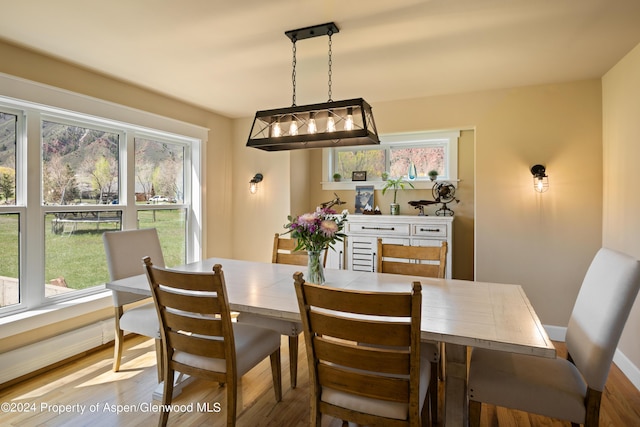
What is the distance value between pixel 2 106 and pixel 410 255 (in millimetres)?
3128

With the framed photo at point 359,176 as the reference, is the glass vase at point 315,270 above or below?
below

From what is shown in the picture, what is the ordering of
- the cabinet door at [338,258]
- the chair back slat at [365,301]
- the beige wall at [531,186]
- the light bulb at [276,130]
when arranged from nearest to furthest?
1. the chair back slat at [365,301]
2. the light bulb at [276,130]
3. the beige wall at [531,186]
4. the cabinet door at [338,258]

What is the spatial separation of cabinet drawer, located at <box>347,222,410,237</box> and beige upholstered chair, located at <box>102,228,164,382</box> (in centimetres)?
202

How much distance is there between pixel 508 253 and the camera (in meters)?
3.29

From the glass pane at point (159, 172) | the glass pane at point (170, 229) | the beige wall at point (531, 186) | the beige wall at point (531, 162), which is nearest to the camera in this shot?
the beige wall at point (531, 162)

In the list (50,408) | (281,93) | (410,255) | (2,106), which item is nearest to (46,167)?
(2,106)

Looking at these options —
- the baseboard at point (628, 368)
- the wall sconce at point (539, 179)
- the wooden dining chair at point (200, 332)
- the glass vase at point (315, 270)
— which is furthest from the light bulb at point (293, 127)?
the baseboard at point (628, 368)

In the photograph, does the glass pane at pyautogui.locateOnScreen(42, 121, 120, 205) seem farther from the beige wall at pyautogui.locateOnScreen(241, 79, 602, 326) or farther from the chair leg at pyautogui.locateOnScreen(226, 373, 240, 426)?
the beige wall at pyautogui.locateOnScreen(241, 79, 602, 326)

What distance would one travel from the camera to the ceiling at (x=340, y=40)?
A: 1921 mm

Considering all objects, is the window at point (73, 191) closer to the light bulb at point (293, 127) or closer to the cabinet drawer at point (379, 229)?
the light bulb at point (293, 127)

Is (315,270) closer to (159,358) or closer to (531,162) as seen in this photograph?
(159,358)

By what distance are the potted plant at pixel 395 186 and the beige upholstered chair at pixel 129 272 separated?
2582 mm

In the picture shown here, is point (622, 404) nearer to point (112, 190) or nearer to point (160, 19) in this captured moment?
point (160, 19)

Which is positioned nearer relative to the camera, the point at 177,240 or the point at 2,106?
the point at 2,106
